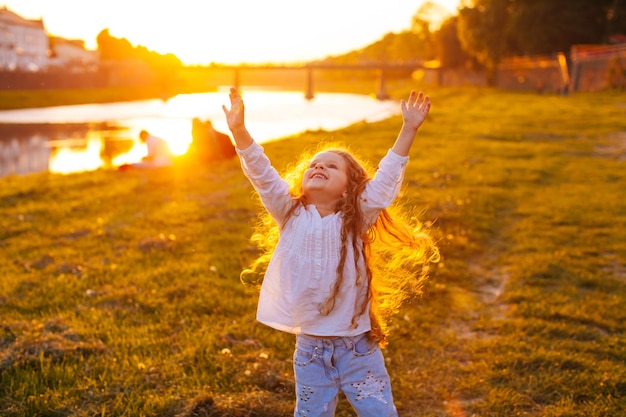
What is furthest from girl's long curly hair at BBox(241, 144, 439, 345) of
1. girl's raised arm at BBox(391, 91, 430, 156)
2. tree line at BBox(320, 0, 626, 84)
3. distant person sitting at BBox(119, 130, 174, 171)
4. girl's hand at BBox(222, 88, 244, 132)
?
tree line at BBox(320, 0, 626, 84)

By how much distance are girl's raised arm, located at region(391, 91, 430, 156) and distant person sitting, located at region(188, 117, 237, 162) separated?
39.5 feet

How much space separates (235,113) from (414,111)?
0.84 metres

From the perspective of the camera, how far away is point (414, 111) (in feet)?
9.76

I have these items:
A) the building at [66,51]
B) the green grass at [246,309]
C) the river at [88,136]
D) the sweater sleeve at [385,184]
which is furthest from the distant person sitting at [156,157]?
the building at [66,51]

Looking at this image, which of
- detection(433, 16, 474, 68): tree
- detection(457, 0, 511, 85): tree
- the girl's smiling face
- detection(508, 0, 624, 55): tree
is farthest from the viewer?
detection(433, 16, 474, 68): tree

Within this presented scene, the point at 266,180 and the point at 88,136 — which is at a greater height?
the point at 266,180

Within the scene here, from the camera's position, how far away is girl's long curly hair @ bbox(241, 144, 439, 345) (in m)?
2.97

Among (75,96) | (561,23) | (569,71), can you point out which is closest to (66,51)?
(75,96)

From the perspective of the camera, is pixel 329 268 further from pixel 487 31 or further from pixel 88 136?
pixel 487 31

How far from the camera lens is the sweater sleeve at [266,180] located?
293cm

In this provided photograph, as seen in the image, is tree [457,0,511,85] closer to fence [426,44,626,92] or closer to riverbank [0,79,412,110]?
fence [426,44,626,92]

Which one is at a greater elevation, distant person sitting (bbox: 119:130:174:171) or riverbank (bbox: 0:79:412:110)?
riverbank (bbox: 0:79:412:110)

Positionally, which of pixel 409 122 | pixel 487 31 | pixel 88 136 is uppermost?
pixel 487 31

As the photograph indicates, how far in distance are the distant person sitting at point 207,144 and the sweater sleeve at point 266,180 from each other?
1190 centimetres
